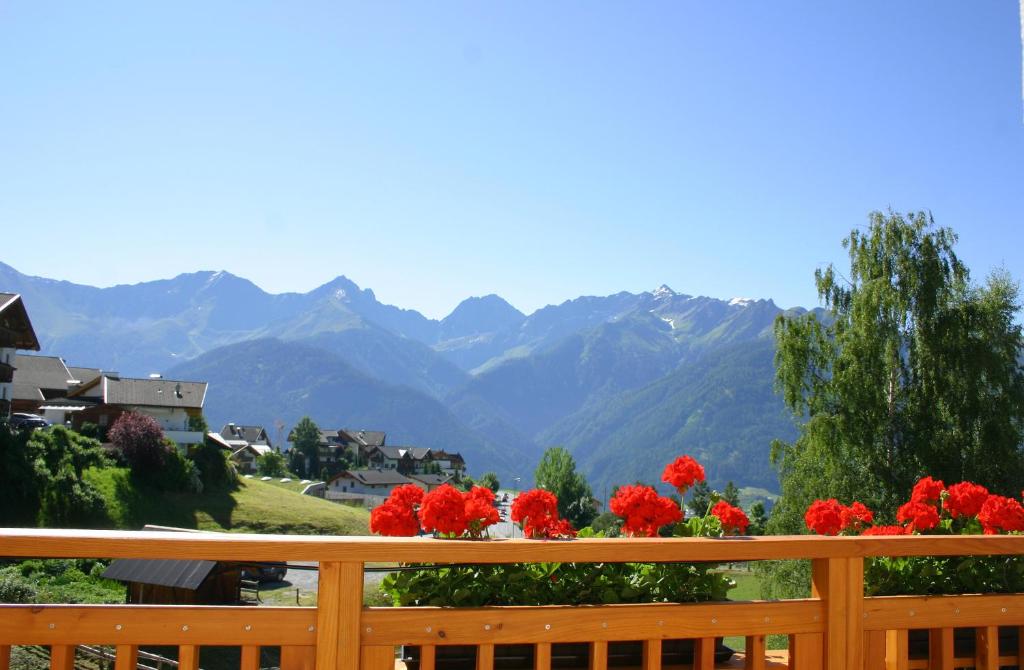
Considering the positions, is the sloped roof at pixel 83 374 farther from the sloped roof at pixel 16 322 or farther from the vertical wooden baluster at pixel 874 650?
the vertical wooden baluster at pixel 874 650

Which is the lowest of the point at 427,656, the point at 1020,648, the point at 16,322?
the point at 1020,648

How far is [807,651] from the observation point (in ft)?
9.37

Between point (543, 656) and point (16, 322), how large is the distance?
38174 millimetres

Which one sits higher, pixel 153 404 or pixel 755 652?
pixel 153 404

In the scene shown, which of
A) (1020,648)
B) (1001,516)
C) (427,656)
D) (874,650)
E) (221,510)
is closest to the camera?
(427,656)

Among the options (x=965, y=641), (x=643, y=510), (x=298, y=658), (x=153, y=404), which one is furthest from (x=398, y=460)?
(x=298, y=658)

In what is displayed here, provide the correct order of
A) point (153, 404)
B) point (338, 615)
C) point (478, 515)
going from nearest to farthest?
point (338, 615) → point (478, 515) → point (153, 404)

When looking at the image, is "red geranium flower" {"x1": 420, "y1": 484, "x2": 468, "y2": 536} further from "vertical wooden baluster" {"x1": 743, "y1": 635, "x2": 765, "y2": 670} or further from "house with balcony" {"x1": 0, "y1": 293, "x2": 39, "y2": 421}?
"house with balcony" {"x1": 0, "y1": 293, "x2": 39, "y2": 421}

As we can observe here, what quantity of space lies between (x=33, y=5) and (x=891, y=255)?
22577 mm

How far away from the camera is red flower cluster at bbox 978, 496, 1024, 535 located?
3.62 metres

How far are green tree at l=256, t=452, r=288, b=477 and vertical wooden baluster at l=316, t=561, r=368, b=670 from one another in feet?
196

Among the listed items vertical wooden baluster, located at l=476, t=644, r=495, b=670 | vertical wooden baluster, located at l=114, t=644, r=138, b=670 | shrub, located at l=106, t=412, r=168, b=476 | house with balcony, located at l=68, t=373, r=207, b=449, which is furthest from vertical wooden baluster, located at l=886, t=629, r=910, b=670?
house with balcony, located at l=68, t=373, r=207, b=449

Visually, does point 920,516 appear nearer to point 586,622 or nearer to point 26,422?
point 586,622

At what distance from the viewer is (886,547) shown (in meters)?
2.91
